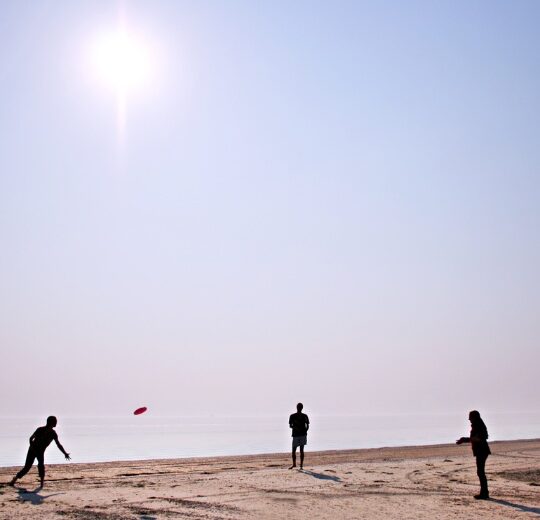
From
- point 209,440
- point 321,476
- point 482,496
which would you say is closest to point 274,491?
point 321,476

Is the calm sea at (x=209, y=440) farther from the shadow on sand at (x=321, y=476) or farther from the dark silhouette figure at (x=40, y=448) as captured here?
the shadow on sand at (x=321, y=476)

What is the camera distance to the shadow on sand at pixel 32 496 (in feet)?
48.7

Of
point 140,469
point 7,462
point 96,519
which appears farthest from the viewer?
point 7,462

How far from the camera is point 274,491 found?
16.8 m

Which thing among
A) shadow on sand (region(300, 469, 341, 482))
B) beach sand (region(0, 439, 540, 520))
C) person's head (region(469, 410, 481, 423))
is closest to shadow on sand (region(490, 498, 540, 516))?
beach sand (region(0, 439, 540, 520))

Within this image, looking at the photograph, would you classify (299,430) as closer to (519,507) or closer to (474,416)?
(474,416)

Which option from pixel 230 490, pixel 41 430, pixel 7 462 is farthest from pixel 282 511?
pixel 7 462

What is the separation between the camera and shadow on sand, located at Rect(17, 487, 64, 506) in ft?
48.7

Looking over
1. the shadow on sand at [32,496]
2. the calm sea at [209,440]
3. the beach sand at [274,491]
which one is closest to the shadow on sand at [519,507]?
the beach sand at [274,491]

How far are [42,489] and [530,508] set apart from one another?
11.7 meters

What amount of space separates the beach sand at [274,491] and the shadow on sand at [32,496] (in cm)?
2

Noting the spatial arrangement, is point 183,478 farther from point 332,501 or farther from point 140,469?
point 332,501

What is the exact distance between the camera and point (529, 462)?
1000 inches

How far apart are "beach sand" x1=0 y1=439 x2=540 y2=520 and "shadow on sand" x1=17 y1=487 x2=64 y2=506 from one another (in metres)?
0.02
